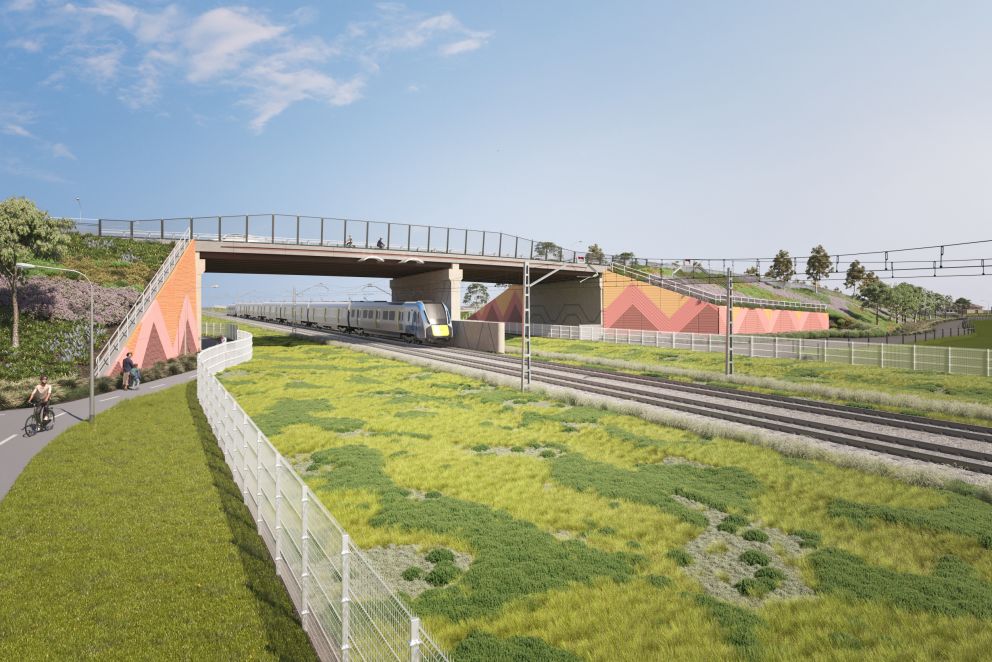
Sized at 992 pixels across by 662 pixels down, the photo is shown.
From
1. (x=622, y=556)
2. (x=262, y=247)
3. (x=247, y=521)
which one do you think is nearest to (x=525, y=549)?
Answer: (x=622, y=556)

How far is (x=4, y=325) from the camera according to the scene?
33.7m

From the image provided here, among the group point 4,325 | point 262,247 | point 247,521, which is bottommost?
point 247,521

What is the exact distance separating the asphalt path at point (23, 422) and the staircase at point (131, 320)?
2.56 m

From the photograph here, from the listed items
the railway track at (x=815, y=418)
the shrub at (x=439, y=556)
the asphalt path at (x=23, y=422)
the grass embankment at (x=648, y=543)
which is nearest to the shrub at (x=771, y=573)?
the grass embankment at (x=648, y=543)

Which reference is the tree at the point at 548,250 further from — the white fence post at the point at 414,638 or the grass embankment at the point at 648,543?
the white fence post at the point at 414,638

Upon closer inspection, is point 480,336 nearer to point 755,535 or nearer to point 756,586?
point 755,535

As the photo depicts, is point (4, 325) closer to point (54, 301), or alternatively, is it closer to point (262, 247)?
point (54, 301)

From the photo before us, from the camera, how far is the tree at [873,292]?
11400cm

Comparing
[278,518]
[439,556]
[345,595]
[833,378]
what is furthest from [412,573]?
[833,378]

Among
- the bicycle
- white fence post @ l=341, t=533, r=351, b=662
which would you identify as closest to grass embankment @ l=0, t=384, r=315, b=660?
white fence post @ l=341, t=533, r=351, b=662

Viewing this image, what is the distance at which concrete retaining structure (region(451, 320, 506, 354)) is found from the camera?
47781 mm

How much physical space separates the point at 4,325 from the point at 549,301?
49.1 metres

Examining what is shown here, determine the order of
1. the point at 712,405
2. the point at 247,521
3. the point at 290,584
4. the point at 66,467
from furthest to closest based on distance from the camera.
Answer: the point at 712,405 < the point at 66,467 < the point at 247,521 < the point at 290,584

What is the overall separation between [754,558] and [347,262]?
4138 cm
